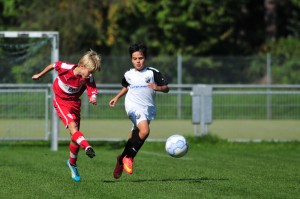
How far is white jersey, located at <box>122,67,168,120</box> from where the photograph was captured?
13.4 metres

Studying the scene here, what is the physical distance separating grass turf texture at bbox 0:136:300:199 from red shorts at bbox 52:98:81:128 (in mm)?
862

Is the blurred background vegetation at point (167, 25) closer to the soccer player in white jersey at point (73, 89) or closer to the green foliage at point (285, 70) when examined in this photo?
the green foliage at point (285, 70)

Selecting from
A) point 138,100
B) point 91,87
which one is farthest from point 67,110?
point 138,100

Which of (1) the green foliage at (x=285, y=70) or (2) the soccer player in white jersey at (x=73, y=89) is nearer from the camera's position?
(2) the soccer player in white jersey at (x=73, y=89)

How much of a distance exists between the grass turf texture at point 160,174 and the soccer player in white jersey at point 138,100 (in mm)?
407

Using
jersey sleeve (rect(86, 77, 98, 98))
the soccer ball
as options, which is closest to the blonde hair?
jersey sleeve (rect(86, 77, 98, 98))

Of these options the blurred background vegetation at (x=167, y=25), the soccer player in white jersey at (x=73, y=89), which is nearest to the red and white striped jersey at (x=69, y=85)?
the soccer player in white jersey at (x=73, y=89)

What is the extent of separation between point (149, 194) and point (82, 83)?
2.53 metres

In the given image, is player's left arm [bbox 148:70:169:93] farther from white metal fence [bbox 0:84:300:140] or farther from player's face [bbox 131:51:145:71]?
white metal fence [bbox 0:84:300:140]

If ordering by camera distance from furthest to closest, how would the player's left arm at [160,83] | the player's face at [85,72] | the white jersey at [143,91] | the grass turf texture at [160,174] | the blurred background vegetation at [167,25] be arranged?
the blurred background vegetation at [167,25], the white jersey at [143,91], the player's face at [85,72], the player's left arm at [160,83], the grass turf texture at [160,174]

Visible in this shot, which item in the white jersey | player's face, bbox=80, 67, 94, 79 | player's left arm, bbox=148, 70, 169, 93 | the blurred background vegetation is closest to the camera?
player's left arm, bbox=148, 70, 169, 93

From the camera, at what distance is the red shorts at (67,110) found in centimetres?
1328

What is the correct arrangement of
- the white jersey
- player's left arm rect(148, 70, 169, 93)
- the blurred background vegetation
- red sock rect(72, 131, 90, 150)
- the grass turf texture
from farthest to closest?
the blurred background vegetation < the white jersey < player's left arm rect(148, 70, 169, 93) < red sock rect(72, 131, 90, 150) < the grass turf texture

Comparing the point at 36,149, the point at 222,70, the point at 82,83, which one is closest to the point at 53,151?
the point at 36,149
